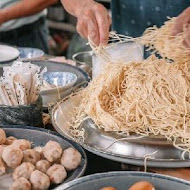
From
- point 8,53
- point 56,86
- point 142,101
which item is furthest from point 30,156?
point 8,53

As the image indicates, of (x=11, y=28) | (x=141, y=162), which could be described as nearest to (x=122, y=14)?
(x=11, y=28)

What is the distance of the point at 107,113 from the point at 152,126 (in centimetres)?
18

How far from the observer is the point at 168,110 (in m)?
1.67

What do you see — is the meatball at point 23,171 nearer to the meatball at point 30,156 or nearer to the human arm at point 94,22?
the meatball at point 30,156

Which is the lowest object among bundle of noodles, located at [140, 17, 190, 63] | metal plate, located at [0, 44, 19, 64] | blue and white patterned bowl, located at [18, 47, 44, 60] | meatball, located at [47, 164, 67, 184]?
blue and white patterned bowl, located at [18, 47, 44, 60]

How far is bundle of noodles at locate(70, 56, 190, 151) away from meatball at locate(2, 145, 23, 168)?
33cm

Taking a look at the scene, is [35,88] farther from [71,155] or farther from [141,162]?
[141,162]

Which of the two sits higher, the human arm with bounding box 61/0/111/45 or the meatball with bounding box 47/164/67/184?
the human arm with bounding box 61/0/111/45

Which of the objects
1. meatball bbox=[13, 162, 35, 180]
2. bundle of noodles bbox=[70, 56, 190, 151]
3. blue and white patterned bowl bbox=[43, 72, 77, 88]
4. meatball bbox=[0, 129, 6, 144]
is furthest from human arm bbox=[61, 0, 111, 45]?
meatball bbox=[13, 162, 35, 180]

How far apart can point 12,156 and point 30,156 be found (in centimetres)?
6

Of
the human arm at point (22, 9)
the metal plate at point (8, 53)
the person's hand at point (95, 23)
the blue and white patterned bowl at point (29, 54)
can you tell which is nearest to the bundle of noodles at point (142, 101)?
the person's hand at point (95, 23)

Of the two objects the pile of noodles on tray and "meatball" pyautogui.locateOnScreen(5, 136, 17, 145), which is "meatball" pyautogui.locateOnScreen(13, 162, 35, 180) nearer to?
"meatball" pyautogui.locateOnScreen(5, 136, 17, 145)

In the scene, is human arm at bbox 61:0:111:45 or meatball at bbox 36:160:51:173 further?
human arm at bbox 61:0:111:45

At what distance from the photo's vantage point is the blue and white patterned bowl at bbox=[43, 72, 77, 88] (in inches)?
86.4
